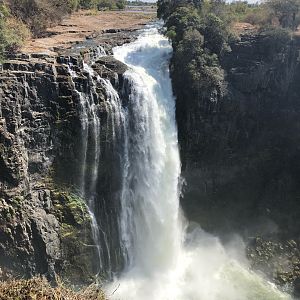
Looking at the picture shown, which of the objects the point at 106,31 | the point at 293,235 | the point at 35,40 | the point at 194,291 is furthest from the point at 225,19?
the point at 194,291

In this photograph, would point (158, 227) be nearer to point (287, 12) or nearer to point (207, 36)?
point (207, 36)

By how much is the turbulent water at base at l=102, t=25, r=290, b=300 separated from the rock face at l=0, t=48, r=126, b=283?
69.2 inches

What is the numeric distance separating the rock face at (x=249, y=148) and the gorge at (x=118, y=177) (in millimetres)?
140

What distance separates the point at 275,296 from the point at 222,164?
28.4ft

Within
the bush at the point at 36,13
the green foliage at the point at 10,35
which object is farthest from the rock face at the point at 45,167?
the bush at the point at 36,13

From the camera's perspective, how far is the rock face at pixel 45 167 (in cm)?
1930

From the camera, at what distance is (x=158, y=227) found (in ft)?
79.9

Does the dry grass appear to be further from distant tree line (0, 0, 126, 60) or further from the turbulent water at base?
distant tree line (0, 0, 126, 60)

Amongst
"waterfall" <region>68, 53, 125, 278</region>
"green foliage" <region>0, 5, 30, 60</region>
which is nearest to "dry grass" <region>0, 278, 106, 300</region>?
"waterfall" <region>68, 53, 125, 278</region>

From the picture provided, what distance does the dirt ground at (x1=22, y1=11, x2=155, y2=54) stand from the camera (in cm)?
2512

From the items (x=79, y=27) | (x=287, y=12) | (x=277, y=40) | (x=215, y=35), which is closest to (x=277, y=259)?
(x=277, y=40)

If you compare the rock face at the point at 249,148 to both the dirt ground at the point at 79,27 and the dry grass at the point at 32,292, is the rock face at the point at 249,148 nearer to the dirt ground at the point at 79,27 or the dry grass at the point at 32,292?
the dirt ground at the point at 79,27

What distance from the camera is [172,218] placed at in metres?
24.8

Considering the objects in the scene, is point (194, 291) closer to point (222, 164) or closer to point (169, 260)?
point (169, 260)
